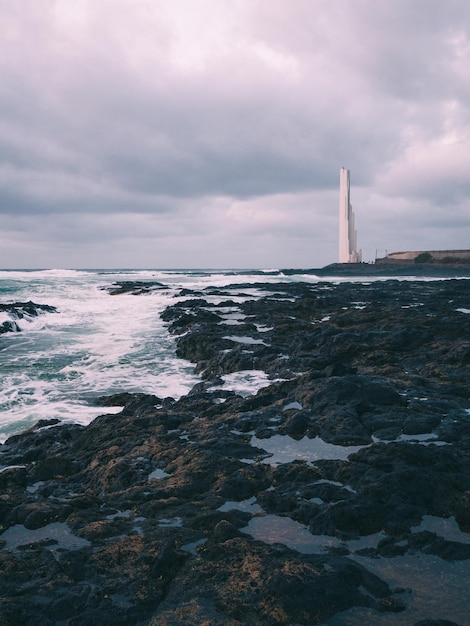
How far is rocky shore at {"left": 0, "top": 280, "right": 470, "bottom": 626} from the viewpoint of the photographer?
14.9 ft

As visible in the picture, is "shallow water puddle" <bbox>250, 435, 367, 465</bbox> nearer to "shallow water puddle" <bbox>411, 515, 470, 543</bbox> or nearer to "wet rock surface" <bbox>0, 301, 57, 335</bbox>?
"shallow water puddle" <bbox>411, 515, 470, 543</bbox>

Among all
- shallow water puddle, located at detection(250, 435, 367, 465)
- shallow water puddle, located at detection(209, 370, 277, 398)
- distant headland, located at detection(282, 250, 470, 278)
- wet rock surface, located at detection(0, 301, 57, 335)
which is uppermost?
distant headland, located at detection(282, 250, 470, 278)

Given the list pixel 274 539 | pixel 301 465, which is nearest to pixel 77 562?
pixel 274 539

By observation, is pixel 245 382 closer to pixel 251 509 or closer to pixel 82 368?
pixel 82 368

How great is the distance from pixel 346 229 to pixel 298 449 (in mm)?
126887

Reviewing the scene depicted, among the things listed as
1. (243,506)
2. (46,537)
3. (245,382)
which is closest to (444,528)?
(243,506)

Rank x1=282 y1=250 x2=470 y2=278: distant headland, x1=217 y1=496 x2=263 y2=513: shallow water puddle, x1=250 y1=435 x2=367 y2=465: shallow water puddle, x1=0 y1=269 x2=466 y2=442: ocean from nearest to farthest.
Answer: x1=217 y1=496 x2=263 y2=513: shallow water puddle, x1=250 y1=435 x2=367 y2=465: shallow water puddle, x1=0 y1=269 x2=466 y2=442: ocean, x1=282 y1=250 x2=470 y2=278: distant headland

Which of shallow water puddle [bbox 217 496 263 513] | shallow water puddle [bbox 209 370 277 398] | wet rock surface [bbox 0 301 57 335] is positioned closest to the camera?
shallow water puddle [bbox 217 496 263 513]

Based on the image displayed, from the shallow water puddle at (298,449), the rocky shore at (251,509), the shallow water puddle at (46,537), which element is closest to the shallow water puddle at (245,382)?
the rocky shore at (251,509)

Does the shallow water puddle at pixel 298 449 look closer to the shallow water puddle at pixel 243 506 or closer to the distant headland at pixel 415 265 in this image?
the shallow water puddle at pixel 243 506

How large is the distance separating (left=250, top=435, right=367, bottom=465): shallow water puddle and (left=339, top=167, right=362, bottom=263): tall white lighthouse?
125 m

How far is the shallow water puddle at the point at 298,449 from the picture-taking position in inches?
320

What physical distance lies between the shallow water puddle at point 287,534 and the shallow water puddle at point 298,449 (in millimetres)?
1875

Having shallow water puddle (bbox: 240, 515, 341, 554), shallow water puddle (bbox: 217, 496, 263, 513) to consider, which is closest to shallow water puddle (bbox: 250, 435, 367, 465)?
shallow water puddle (bbox: 217, 496, 263, 513)
